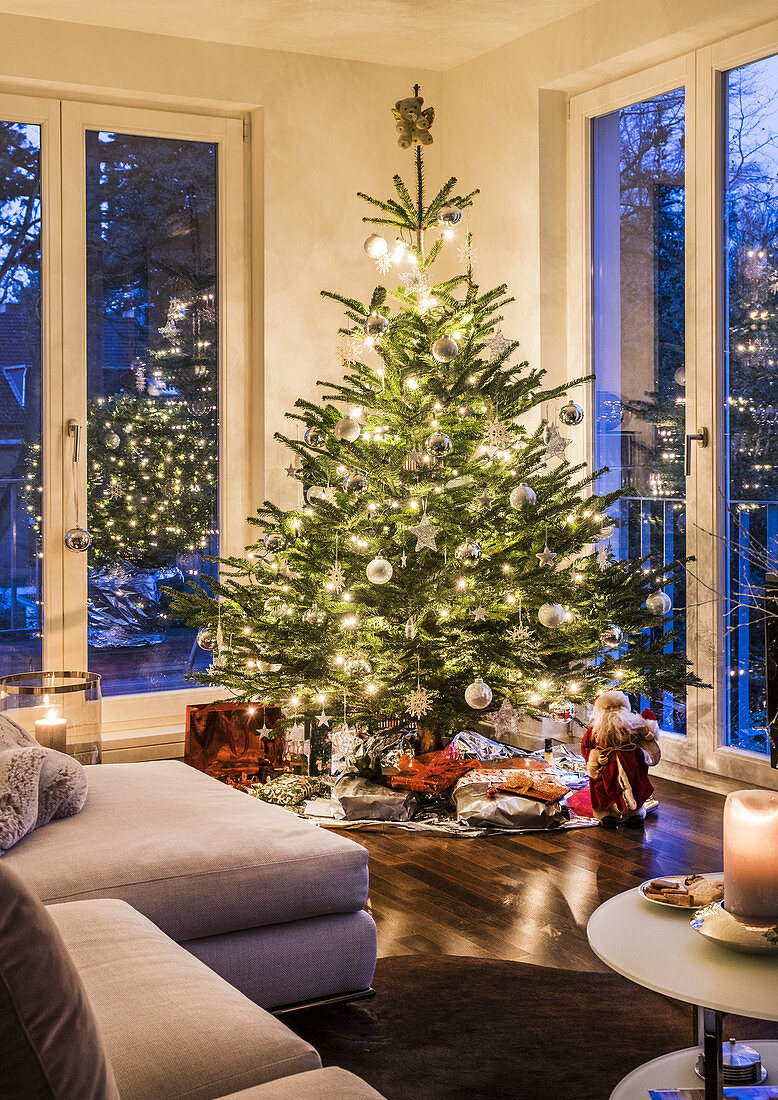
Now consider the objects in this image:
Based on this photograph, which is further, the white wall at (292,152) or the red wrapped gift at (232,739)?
the white wall at (292,152)

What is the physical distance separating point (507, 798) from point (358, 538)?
1.00 meters

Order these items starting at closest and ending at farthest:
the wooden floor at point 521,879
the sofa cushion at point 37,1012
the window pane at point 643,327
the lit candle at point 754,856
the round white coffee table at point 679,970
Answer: the sofa cushion at point 37,1012 → the round white coffee table at point 679,970 → the lit candle at point 754,856 → the wooden floor at point 521,879 → the window pane at point 643,327

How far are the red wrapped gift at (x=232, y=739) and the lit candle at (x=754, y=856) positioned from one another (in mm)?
2492

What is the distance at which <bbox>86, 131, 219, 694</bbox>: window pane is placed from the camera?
4.73 meters

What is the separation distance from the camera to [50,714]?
3.65 meters

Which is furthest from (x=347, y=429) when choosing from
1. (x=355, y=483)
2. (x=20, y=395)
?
(x=20, y=395)

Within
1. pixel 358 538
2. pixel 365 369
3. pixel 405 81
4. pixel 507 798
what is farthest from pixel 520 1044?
pixel 405 81

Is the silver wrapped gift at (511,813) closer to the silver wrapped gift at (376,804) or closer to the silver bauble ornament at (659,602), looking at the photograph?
the silver wrapped gift at (376,804)

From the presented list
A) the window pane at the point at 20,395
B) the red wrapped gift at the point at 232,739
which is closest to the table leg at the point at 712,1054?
the red wrapped gift at the point at 232,739

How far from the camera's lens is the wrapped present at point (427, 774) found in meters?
3.79

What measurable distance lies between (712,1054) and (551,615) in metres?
2.02

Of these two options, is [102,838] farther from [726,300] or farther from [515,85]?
[515,85]

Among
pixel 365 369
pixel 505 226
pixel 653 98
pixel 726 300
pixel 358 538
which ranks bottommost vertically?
pixel 358 538

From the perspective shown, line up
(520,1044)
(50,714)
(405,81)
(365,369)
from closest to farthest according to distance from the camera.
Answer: (520,1044) → (50,714) → (365,369) → (405,81)
